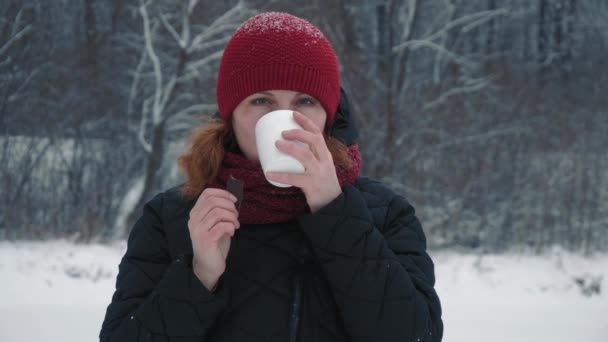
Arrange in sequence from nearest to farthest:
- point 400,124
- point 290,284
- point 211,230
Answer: point 211,230 < point 290,284 < point 400,124

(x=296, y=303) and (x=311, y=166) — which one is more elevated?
(x=311, y=166)

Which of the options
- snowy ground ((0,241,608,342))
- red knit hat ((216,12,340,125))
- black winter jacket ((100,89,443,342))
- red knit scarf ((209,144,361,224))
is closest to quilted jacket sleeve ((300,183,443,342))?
black winter jacket ((100,89,443,342))

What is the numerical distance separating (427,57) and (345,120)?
401 cm

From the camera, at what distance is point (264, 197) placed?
101 centimetres

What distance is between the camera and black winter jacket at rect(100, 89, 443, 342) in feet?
2.89

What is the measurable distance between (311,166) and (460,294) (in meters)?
3.85

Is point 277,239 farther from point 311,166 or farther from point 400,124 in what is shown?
point 400,124

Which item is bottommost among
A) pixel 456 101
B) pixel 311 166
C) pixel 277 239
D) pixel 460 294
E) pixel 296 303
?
pixel 460 294

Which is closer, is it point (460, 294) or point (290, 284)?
point (290, 284)

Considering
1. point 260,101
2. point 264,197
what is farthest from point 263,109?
point 264,197

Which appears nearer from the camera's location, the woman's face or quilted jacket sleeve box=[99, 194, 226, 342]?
quilted jacket sleeve box=[99, 194, 226, 342]

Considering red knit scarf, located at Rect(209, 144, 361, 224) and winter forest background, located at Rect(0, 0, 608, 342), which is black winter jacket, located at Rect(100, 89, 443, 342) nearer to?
red knit scarf, located at Rect(209, 144, 361, 224)

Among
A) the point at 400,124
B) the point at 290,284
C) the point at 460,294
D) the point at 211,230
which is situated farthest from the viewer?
the point at 400,124

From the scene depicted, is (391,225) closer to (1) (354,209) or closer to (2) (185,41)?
(1) (354,209)
